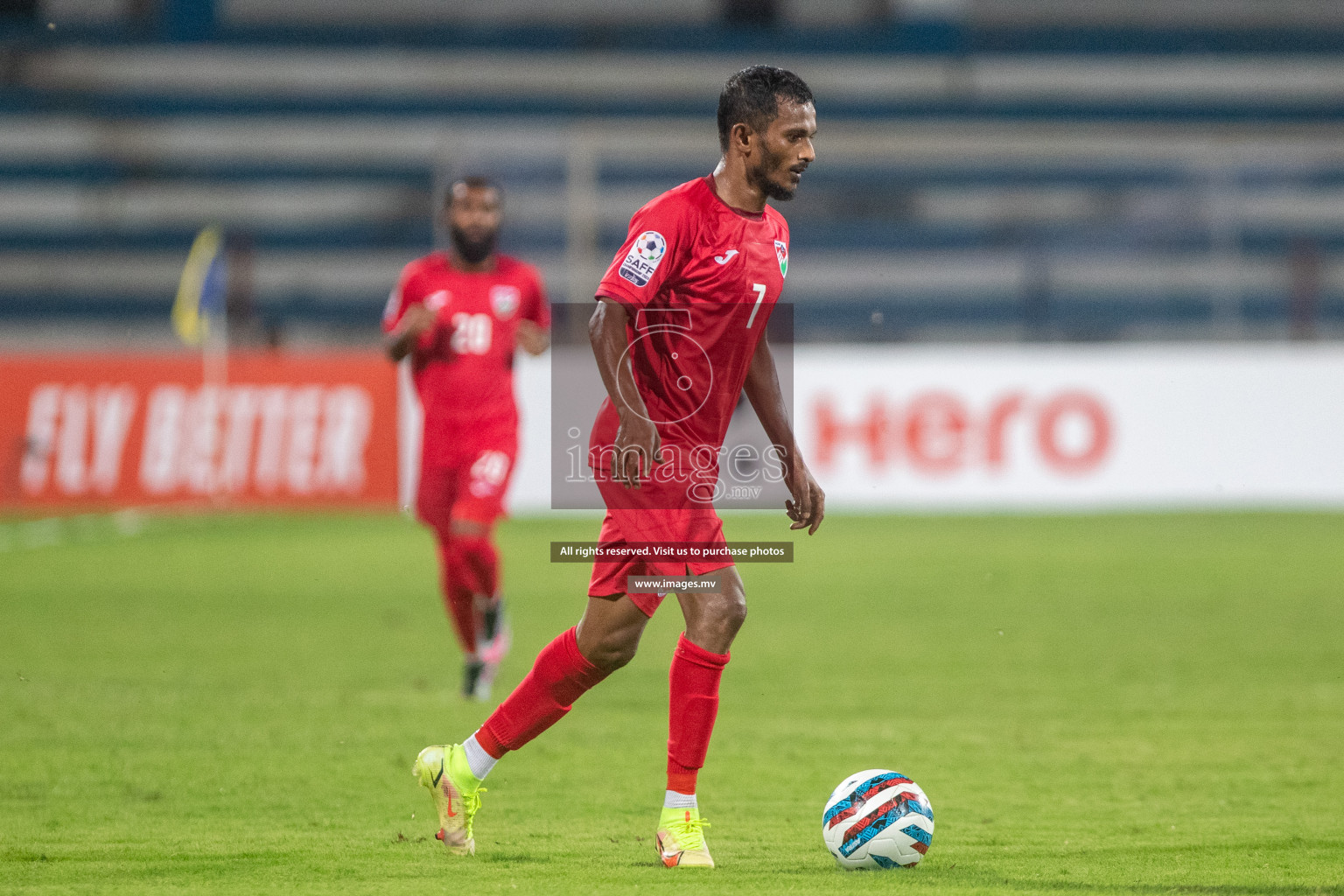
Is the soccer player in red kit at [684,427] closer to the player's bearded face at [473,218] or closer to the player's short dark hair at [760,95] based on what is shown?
the player's short dark hair at [760,95]

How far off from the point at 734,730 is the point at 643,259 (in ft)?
9.03

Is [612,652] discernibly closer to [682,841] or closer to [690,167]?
[682,841]

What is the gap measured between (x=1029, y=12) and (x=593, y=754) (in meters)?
21.8

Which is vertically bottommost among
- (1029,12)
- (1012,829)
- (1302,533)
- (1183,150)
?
(1302,533)

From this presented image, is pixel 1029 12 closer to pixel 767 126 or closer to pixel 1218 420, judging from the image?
pixel 1218 420

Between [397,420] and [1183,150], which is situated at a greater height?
[1183,150]

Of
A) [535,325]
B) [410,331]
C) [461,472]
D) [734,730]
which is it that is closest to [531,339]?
[535,325]

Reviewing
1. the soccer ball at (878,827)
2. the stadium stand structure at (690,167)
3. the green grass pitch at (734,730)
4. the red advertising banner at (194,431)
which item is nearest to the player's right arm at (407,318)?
the green grass pitch at (734,730)

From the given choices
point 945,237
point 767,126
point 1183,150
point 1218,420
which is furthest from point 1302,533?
point 767,126

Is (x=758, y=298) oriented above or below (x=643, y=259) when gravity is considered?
below

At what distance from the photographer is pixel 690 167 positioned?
20.0m

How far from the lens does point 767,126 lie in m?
4.20

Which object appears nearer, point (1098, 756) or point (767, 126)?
point (767, 126)

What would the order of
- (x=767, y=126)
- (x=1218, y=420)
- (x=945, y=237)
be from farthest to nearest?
(x=945, y=237) < (x=1218, y=420) < (x=767, y=126)
